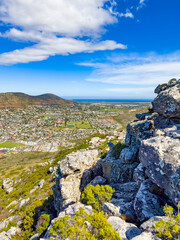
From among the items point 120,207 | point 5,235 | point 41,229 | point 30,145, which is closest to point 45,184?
point 5,235

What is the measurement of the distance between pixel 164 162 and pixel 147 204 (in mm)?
4878

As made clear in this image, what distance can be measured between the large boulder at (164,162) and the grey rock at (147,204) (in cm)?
144

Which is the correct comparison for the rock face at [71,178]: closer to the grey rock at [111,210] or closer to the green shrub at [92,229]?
the green shrub at [92,229]

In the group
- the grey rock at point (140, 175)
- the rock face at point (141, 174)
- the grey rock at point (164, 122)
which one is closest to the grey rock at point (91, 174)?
the rock face at point (141, 174)

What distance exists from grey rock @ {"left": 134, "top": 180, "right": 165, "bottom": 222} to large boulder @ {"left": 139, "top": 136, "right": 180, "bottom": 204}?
4.71 feet

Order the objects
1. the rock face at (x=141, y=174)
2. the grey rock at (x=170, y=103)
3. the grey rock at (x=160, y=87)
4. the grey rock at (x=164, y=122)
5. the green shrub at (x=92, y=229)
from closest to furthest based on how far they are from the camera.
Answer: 1. the green shrub at (x=92, y=229)
2. the rock face at (x=141, y=174)
3. the grey rock at (x=170, y=103)
4. the grey rock at (x=164, y=122)
5. the grey rock at (x=160, y=87)

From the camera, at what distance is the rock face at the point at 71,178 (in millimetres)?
20953

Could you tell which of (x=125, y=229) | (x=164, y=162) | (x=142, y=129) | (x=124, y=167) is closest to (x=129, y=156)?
(x=124, y=167)

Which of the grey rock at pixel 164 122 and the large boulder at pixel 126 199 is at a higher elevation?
the grey rock at pixel 164 122

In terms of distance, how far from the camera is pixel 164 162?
11766mm

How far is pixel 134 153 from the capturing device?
21328 millimetres

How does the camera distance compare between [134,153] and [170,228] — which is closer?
[170,228]

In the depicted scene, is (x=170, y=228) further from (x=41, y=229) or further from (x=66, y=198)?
(x=41, y=229)

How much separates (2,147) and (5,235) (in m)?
127
